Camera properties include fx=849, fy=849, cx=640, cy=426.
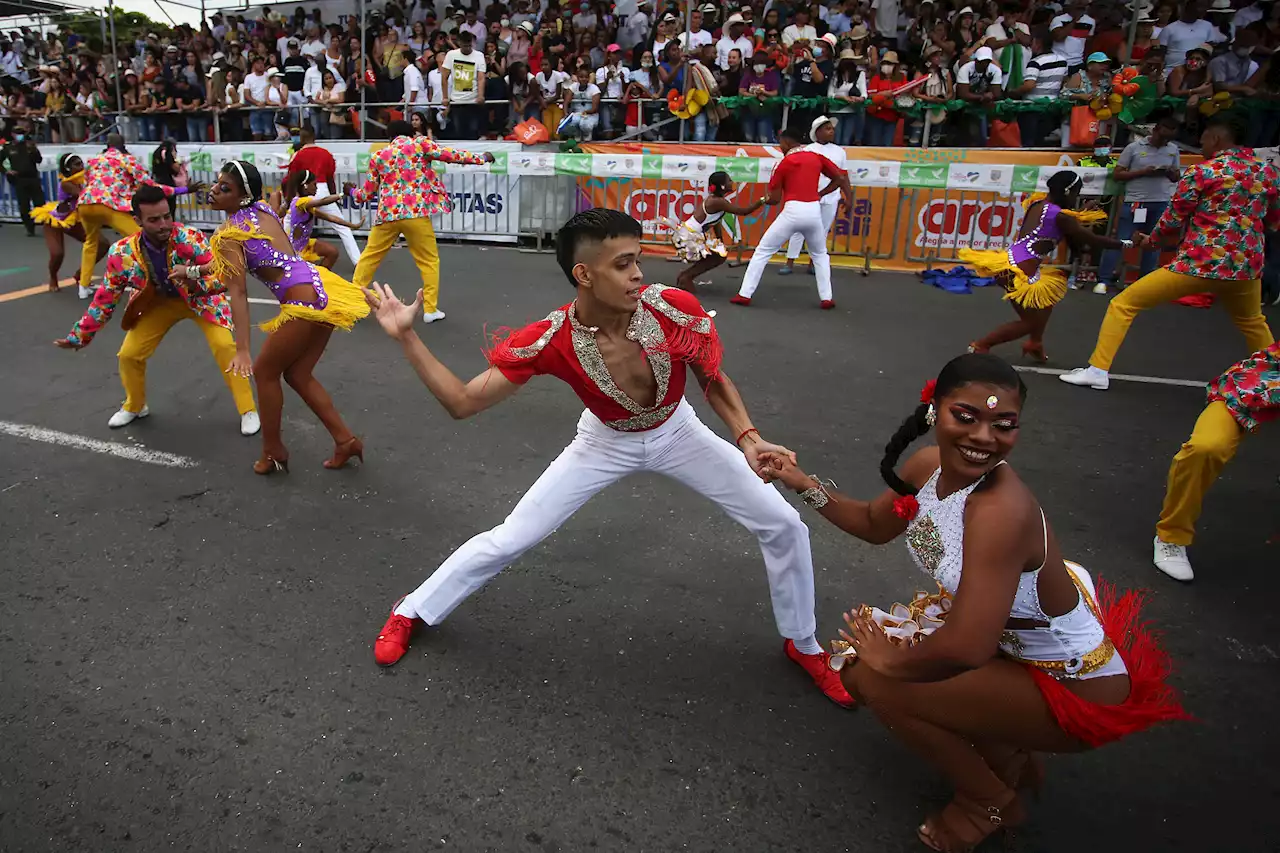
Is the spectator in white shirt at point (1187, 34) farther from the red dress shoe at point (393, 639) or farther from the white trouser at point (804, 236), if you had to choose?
the red dress shoe at point (393, 639)

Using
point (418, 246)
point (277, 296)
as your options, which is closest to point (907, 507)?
point (277, 296)

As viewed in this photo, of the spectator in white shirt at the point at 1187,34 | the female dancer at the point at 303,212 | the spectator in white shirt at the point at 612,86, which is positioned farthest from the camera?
the spectator in white shirt at the point at 612,86

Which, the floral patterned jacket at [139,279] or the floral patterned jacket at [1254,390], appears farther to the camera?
the floral patterned jacket at [139,279]

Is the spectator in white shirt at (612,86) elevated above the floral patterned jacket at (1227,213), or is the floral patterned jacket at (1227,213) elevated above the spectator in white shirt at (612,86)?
the spectator in white shirt at (612,86)

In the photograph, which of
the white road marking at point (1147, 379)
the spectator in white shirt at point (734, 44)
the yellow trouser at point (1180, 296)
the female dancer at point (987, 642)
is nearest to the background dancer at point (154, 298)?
the female dancer at point (987, 642)

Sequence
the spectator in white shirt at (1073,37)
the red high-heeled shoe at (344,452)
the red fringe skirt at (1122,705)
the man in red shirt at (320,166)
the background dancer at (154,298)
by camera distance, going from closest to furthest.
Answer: the red fringe skirt at (1122,705) < the red high-heeled shoe at (344,452) < the background dancer at (154,298) < the man in red shirt at (320,166) < the spectator in white shirt at (1073,37)

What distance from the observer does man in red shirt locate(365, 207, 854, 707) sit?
9.42ft

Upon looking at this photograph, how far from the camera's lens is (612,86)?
14477 millimetres

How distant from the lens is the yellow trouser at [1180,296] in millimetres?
5867

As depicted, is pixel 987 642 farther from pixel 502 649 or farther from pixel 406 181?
pixel 406 181

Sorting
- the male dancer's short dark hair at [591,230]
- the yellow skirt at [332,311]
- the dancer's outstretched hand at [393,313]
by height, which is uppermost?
the male dancer's short dark hair at [591,230]

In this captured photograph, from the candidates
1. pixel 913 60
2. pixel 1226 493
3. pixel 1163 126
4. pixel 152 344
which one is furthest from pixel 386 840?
pixel 913 60

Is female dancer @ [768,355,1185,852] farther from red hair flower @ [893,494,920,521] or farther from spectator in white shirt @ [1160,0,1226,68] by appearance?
spectator in white shirt @ [1160,0,1226,68]

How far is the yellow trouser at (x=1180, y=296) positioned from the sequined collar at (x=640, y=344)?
484cm
